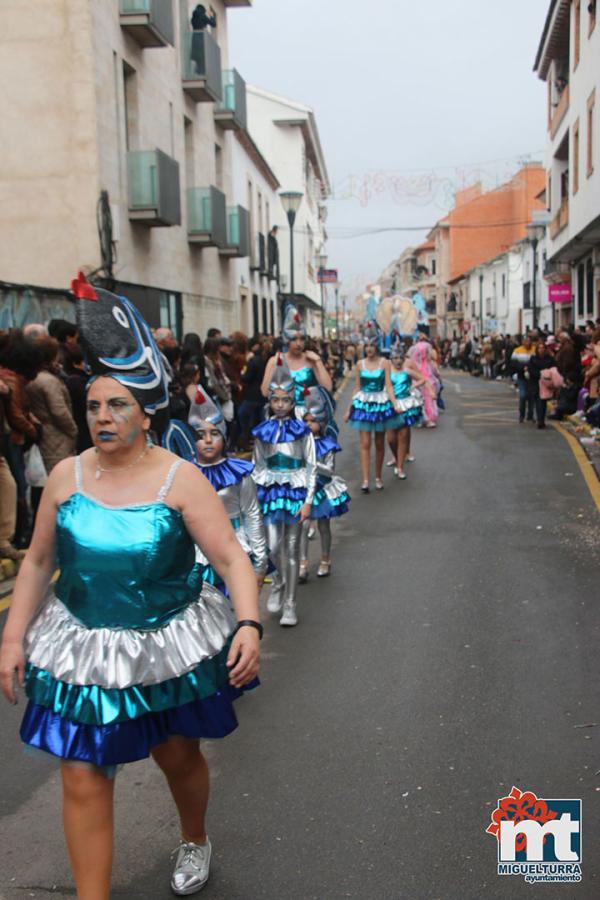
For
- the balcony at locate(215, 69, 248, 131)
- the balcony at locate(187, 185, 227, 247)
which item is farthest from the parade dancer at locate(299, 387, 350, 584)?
the balcony at locate(215, 69, 248, 131)

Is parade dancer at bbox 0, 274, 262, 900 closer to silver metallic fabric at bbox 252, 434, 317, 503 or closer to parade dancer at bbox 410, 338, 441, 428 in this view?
silver metallic fabric at bbox 252, 434, 317, 503

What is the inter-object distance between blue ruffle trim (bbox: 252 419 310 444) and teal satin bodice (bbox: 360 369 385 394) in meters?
4.97

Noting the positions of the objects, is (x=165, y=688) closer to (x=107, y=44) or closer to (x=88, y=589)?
(x=88, y=589)

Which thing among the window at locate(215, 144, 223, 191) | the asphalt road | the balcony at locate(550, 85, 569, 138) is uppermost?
the balcony at locate(550, 85, 569, 138)

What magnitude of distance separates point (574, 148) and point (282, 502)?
22.3 m

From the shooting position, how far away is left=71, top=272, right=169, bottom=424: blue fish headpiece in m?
2.98

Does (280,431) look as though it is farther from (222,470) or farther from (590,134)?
(590,134)

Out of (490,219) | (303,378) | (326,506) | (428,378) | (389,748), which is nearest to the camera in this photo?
(389,748)

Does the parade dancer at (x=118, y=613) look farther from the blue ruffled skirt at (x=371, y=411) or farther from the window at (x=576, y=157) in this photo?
the window at (x=576, y=157)

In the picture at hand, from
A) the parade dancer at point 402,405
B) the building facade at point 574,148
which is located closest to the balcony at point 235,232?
the building facade at point 574,148

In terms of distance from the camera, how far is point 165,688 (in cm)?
288

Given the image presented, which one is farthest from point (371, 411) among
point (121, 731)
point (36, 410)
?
point (121, 731)

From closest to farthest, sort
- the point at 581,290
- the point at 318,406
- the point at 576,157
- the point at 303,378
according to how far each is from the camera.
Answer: the point at 318,406 → the point at 303,378 → the point at 576,157 → the point at 581,290

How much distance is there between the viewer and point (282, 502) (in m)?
6.39
